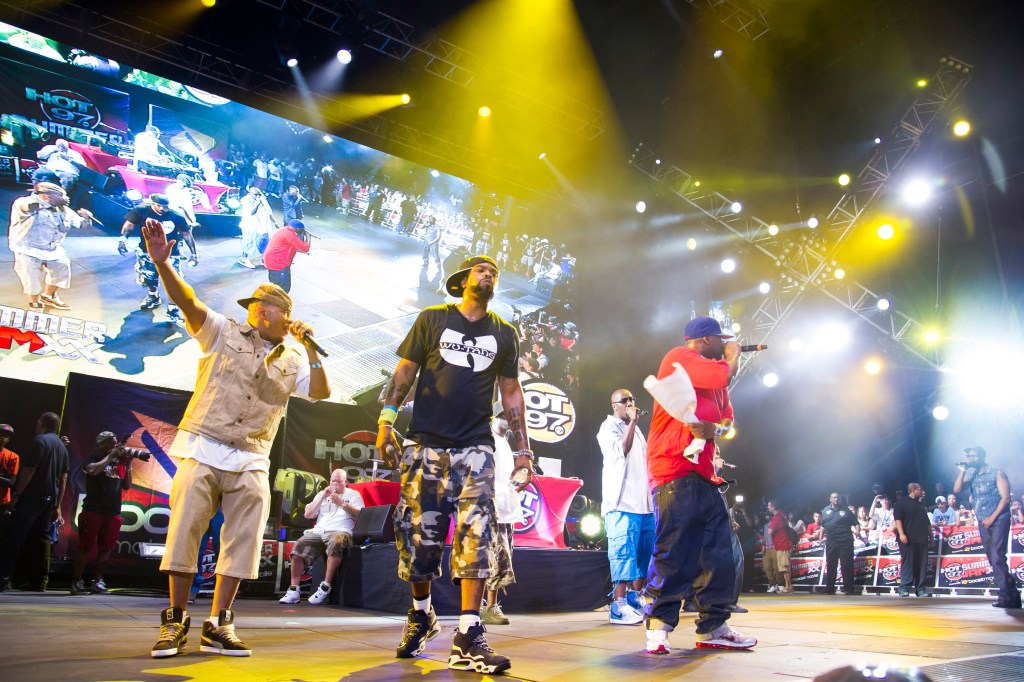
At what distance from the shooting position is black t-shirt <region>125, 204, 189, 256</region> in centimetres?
917

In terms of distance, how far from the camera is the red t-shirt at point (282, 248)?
33.5ft

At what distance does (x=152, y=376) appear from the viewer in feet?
29.9

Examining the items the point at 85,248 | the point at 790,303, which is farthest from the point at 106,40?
the point at 790,303

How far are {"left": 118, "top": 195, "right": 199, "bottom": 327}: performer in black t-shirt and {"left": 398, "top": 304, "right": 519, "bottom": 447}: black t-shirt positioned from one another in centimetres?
697

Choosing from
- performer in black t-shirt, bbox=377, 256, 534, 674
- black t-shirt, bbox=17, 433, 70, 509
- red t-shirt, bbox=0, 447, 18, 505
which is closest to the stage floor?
performer in black t-shirt, bbox=377, 256, 534, 674

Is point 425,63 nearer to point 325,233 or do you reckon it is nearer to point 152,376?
point 325,233

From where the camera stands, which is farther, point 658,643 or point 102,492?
point 102,492

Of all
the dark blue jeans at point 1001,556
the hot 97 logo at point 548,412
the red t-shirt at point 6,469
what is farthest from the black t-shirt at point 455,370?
the hot 97 logo at point 548,412

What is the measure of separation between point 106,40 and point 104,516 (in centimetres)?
666

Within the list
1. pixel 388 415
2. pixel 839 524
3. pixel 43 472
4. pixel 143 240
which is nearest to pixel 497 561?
pixel 388 415

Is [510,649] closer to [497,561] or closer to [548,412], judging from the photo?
[497,561]

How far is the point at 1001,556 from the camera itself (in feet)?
26.9

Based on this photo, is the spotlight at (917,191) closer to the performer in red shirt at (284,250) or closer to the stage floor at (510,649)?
the stage floor at (510,649)

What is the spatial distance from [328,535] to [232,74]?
752 cm
